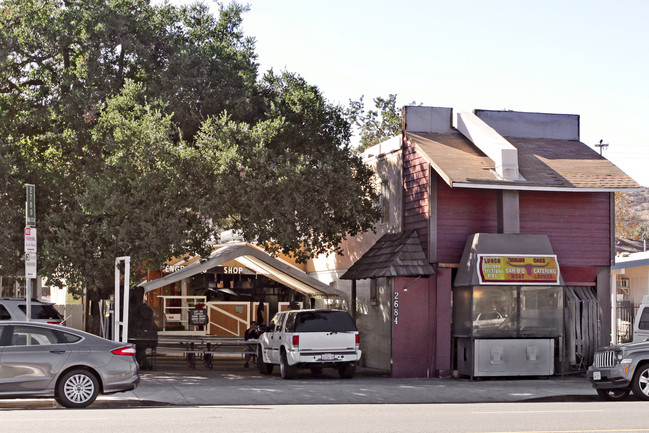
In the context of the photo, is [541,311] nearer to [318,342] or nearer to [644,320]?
[644,320]

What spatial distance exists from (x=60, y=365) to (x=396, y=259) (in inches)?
393

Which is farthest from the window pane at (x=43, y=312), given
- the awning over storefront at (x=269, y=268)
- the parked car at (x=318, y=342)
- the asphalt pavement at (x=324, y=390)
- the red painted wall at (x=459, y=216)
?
the red painted wall at (x=459, y=216)

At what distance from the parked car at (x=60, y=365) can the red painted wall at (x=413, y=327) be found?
8.82m

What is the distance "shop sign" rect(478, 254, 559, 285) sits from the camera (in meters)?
22.4

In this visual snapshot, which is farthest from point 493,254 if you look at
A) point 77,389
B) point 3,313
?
point 3,313

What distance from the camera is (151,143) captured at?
21938mm

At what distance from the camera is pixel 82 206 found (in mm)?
22250

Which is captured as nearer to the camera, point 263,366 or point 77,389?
point 77,389

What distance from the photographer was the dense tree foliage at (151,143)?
22.2 m

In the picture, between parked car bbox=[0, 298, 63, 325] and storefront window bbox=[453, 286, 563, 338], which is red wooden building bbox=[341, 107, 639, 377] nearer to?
storefront window bbox=[453, 286, 563, 338]

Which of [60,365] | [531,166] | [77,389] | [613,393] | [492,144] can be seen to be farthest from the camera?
[531,166]

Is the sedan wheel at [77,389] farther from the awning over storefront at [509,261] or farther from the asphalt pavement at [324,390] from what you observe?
the awning over storefront at [509,261]

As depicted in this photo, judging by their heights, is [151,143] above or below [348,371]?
above

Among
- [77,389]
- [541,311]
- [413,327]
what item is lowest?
[77,389]
